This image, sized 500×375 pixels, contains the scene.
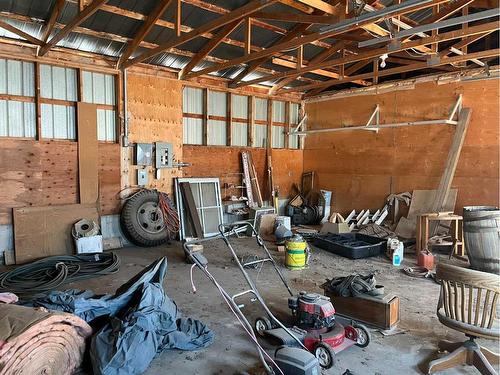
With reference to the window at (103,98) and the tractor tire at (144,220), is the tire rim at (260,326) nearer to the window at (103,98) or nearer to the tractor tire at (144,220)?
the tractor tire at (144,220)

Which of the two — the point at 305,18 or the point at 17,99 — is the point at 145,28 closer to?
the point at 17,99

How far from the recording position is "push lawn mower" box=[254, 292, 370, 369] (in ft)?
8.93

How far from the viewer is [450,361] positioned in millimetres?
2582

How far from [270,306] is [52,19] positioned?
4.55m

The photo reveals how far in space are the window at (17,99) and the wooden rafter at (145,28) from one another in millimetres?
1379

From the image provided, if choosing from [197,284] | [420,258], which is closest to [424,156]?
[420,258]

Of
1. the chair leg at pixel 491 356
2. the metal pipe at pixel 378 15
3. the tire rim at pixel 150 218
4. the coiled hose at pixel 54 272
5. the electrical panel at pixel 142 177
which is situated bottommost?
the coiled hose at pixel 54 272

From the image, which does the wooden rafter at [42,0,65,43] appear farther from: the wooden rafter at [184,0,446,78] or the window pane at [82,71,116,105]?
the wooden rafter at [184,0,446,78]

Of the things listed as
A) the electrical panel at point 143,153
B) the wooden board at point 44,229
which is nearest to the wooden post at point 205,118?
the electrical panel at point 143,153

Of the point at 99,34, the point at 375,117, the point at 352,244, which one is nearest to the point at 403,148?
the point at 375,117

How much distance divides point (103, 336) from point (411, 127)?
6.80m

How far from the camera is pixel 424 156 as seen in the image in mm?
7250

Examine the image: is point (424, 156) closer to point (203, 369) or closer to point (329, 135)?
point (329, 135)

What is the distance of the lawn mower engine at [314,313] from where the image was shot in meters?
2.89
